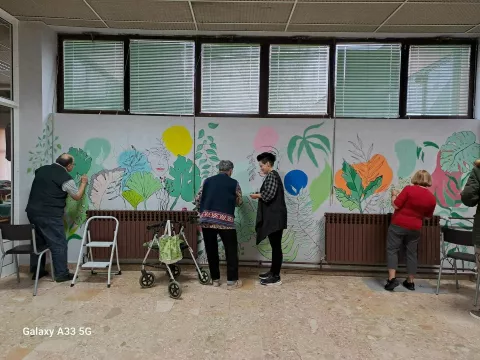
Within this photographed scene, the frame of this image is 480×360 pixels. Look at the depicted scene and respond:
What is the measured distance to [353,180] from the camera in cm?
415

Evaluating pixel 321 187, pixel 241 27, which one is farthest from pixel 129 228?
pixel 241 27

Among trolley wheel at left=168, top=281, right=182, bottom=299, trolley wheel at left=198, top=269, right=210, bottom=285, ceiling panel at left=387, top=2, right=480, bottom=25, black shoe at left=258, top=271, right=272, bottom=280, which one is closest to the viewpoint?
trolley wheel at left=168, top=281, right=182, bottom=299

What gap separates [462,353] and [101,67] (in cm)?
491

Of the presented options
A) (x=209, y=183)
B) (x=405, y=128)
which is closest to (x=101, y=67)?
(x=209, y=183)

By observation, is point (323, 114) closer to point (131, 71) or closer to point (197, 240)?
point (197, 240)

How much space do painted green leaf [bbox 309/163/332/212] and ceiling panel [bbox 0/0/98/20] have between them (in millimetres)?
3372

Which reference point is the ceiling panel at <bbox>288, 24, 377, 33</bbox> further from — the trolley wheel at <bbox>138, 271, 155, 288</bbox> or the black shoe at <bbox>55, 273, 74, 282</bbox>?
the black shoe at <bbox>55, 273, 74, 282</bbox>

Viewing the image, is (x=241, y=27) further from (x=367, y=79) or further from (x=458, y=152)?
(x=458, y=152)

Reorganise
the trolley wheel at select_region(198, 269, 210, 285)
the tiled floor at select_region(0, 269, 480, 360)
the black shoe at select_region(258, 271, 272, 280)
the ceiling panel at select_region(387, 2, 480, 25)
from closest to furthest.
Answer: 1. the tiled floor at select_region(0, 269, 480, 360)
2. the ceiling panel at select_region(387, 2, 480, 25)
3. the trolley wheel at select_region(198, 269, 210, 285)
4. the black shoe at select_region(258, 271, 272, 280)

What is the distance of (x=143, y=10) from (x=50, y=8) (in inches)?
41.8

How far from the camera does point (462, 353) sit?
2424 millimetres

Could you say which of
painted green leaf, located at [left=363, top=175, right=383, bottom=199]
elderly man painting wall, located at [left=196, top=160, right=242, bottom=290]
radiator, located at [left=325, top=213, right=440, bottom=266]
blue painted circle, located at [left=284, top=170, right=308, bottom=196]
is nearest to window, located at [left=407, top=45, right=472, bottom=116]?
painted green leaf, located at [left=363, top=175, right=383, bottom=199]

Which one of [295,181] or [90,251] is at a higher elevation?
[295,181]

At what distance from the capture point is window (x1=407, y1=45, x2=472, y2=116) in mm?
4242
